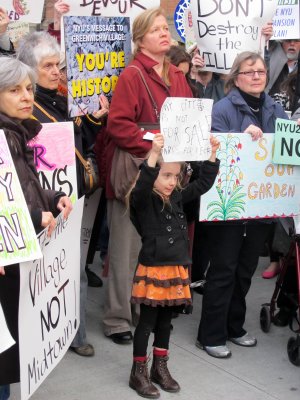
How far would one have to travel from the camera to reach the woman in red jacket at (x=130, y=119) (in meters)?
4.74

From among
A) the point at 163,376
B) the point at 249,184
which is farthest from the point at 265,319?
the point at 163,376

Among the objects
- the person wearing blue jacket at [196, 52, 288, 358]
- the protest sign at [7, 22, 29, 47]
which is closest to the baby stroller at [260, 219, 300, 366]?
the person wearing blue jacket at [196, 52, 288, 358]

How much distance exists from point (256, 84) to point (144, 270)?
4.69ft

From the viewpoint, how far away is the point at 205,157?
4.29 meters

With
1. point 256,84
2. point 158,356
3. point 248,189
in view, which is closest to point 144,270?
point 158,356

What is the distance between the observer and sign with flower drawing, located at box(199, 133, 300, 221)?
15.4ft

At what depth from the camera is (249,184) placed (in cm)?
486

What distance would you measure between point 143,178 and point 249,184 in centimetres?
111

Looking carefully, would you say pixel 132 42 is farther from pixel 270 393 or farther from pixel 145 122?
pixel 270 393

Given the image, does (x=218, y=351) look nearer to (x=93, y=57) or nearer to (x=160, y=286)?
(x=160, y=286)

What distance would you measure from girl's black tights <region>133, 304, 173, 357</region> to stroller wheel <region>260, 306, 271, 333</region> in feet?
3.86

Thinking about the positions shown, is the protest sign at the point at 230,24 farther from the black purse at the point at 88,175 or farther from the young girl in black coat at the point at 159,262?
the young girl in black coat at the point at 159,262

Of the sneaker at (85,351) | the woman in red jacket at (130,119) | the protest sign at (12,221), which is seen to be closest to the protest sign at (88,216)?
the woman in red jacket at (130,119)

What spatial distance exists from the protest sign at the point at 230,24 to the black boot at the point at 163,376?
2.14 metres
